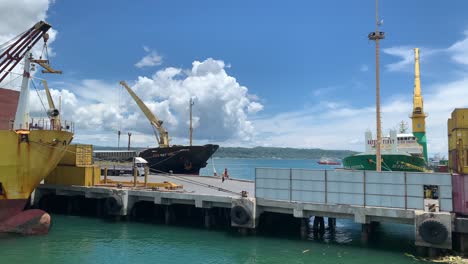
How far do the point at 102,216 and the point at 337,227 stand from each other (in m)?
17.0

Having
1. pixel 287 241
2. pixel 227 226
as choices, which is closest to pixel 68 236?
pixel 227 226

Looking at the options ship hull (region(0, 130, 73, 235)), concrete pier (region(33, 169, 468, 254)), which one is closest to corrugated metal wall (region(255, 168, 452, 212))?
concrete pier (region(33, 169, 468, 254))

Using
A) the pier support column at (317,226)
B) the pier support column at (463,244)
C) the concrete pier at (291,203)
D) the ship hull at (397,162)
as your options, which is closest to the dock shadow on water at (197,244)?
the pier support column at (317,226)

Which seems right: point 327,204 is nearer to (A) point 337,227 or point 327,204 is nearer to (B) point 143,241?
(A) point 337,227

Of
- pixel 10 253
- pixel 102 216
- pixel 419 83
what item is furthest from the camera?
pixel 419 83

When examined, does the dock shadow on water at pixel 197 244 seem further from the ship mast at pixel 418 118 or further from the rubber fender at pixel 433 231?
the ship mast at pixel 418 118

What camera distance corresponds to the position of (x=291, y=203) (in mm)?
20734

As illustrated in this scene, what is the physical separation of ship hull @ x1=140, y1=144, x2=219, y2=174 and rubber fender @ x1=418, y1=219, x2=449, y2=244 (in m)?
35.2

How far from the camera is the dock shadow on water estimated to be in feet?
59.6

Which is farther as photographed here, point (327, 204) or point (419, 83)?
point (419, 83)

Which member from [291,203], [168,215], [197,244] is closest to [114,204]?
[168,215]

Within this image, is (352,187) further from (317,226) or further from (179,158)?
(179,158)

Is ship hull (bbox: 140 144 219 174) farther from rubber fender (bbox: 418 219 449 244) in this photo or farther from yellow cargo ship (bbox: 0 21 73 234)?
rubber fender (bbox: 418 219 449 244)

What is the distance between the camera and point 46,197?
30.7 metres
